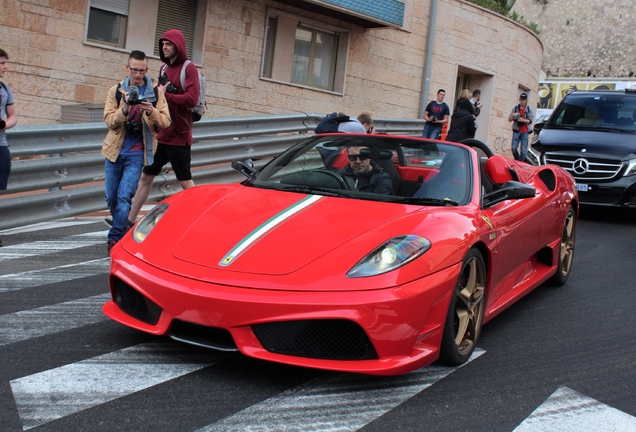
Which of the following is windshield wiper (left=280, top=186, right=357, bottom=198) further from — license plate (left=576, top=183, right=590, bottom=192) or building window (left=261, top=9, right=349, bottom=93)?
building window (left=261, top=9, right=349, bottom=93)

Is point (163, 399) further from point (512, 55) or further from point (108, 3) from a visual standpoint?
point (512, 55)

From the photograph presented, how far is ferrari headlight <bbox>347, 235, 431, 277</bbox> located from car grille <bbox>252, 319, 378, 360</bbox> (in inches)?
10.6

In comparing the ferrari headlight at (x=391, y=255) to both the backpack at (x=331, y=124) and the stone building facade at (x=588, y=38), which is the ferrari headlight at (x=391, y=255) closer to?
the backpack at (x=331, y=124)

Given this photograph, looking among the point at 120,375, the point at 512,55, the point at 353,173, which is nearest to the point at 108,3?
the point at 353,173

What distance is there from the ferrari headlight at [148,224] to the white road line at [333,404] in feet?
4.32

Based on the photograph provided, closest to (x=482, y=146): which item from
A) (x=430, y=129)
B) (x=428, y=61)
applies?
(x=430, y=129)

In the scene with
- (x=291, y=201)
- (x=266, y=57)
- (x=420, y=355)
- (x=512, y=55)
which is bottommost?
(x=420, y=355)

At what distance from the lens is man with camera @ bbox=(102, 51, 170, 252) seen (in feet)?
22.2

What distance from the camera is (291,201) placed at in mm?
4645

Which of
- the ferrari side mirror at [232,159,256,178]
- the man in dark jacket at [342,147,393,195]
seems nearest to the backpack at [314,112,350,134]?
the ferrari side mirror at [232,159,256,178]

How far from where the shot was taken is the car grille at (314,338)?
3645mm

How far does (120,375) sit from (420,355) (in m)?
1.40

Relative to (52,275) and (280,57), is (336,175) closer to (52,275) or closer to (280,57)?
(52,275)

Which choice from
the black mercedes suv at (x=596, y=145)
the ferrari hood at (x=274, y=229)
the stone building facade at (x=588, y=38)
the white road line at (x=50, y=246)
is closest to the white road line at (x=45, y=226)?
the white road line at (x=50, y=246)
